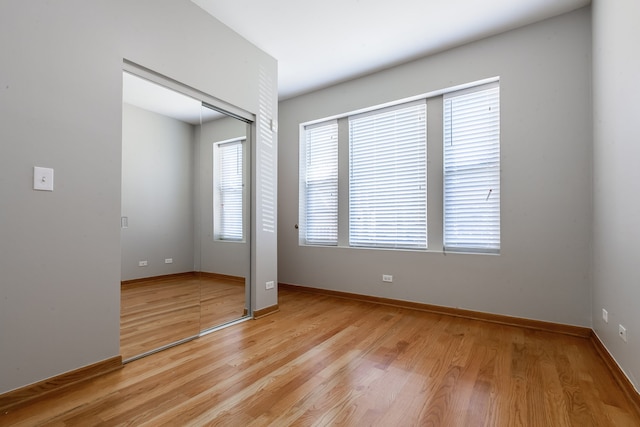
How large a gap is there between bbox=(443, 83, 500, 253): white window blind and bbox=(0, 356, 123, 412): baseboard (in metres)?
3.36

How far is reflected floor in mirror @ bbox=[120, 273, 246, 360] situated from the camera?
8.15 feet

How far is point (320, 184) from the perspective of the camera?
4699 millimetres

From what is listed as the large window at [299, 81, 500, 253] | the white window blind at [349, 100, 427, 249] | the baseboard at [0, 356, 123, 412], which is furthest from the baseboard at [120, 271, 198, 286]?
the white window blind at [349, 100, 427, 249]

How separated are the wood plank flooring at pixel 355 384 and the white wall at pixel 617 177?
0.39m

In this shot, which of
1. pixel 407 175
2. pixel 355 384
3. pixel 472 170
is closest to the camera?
pixel 355 384

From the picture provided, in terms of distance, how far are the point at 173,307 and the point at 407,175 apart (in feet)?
9.88

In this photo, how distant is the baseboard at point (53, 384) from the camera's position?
1.71 meters

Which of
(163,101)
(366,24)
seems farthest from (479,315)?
(163,101)

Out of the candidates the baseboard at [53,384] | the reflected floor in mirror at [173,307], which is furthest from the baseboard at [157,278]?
the baseboard at [53,384]

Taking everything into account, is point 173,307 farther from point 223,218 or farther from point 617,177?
point 617,177

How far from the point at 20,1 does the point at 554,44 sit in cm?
420

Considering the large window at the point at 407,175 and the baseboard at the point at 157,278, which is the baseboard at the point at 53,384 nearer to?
the baseboard at the point at 157,278

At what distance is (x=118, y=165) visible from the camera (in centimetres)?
224

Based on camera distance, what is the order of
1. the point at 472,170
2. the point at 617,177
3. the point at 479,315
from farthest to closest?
the point at 472,170 → the point at 479,315 → the point at 617,177
